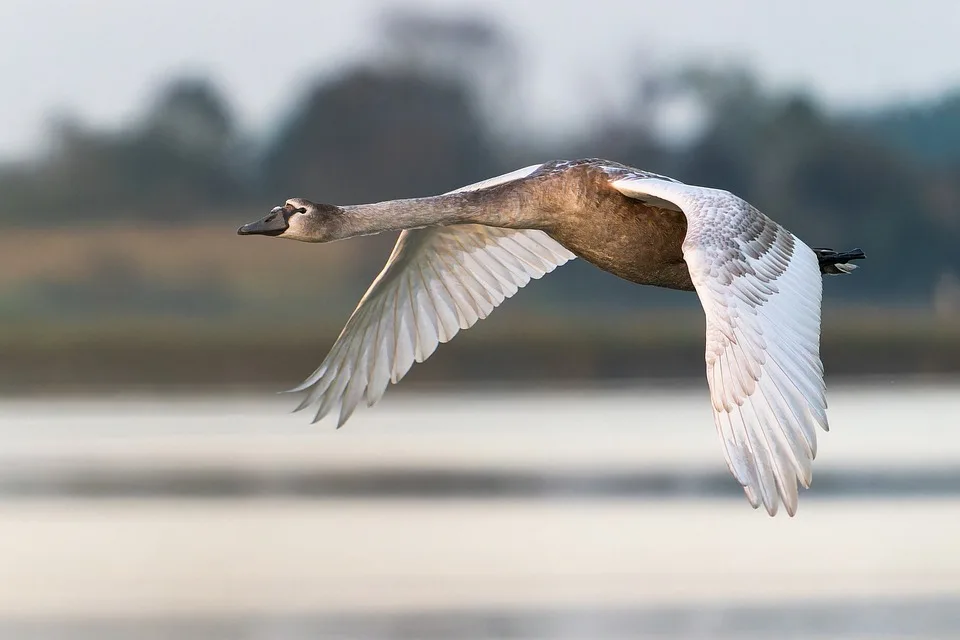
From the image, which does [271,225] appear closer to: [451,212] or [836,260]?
[451,212]

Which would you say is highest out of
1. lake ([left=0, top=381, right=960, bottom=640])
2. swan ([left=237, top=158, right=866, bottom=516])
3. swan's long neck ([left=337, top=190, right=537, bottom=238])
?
swan's long neck ([left=337, top=190, right=537, bottom=238])

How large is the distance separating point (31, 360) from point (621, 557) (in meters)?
20.3

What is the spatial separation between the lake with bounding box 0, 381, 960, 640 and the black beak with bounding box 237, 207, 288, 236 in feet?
13.0

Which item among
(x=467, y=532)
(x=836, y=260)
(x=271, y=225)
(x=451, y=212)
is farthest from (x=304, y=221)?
(x=467, y=532)

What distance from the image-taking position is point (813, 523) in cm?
1716

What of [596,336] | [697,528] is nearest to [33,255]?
[596,336]

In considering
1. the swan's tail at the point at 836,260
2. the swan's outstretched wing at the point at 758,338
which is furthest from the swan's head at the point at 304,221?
the swan's tail at the point at 836,260

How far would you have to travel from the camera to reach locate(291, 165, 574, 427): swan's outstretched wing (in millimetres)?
10688

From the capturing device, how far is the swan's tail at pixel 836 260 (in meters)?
10.7

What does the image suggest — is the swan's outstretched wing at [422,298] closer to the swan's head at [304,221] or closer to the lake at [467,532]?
the swan's head at [304,221]

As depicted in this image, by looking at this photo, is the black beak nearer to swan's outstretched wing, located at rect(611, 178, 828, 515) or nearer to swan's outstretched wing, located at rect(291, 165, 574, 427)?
swan's outstretched wing, located at rect(291, 165, 574, 427)

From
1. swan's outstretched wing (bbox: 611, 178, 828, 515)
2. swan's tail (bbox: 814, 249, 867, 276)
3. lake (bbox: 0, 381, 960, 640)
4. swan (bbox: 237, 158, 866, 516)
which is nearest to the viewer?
swan's outstretched wing (bbox: 611, 178, 828, 515)

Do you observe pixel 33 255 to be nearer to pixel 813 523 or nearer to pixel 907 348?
pixel 907 348

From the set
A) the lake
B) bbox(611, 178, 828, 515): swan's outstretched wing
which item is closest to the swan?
bbox(611, 178, 828, 515): swan's outstretched wing
